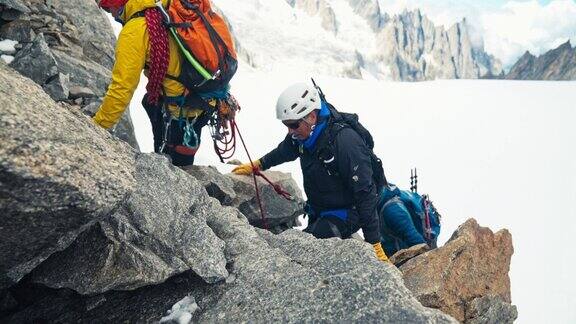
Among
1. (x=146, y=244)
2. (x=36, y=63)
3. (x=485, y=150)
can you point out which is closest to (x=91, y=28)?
(x=36, y=63)

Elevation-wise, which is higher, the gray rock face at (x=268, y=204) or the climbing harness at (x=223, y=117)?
the climbing harness at (x=223, y=117)

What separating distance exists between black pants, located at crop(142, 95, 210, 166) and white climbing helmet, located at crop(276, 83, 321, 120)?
1.70 metres

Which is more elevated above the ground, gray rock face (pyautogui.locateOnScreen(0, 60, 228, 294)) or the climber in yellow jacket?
the climber in yellow jacket

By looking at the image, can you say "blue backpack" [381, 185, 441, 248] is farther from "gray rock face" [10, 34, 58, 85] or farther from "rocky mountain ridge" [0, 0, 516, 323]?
"gray rock face" [10, 34, 58, 85]

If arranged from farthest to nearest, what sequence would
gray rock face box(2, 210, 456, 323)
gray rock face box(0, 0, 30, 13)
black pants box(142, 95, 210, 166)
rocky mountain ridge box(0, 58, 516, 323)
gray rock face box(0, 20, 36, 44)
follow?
gray rock face box(0, 0, 30, 13)
gray rock face box(0, 20, 36, 44)
black pants box(142, 95, 210, 166)
gray rock face box(2, 210, 456, 323)
rocky mountain ridge box(0, 58, 516, 323)

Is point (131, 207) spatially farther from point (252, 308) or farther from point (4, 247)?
point (252, 308)

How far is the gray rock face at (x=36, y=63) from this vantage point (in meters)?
8.38

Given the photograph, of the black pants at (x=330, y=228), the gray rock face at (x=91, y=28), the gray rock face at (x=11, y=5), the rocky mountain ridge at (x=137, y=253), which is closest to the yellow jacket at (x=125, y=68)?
the rocky mountain ridge at (x=137, y=253)

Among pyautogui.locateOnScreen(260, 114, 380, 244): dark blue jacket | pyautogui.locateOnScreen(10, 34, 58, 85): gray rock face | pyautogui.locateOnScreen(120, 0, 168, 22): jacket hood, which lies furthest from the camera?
pyautogui.locateOnScreen(10, 34, 58, 85): gray rock face

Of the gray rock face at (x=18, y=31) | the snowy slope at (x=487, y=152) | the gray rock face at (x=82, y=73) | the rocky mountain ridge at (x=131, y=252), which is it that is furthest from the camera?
the snowy slope at (x=487, y=152)

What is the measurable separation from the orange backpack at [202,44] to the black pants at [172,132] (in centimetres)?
96

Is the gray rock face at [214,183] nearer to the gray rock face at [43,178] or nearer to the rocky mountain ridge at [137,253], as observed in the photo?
the rocky mountain ridge at [137,253]

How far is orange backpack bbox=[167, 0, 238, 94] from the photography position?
6.97m

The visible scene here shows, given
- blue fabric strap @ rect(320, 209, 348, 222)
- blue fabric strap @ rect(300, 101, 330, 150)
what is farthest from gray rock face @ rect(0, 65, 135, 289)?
blue fabric strap @ rect(320, 209, 348, 222)
